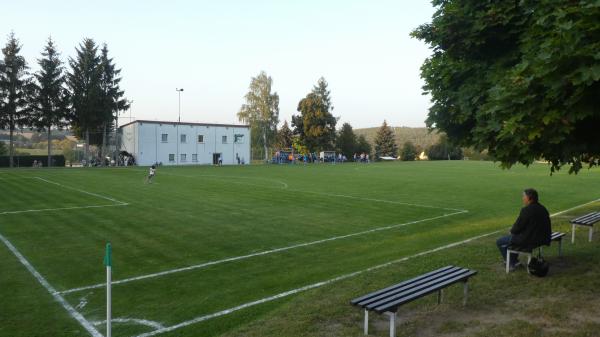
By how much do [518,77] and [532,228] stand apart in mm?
3799

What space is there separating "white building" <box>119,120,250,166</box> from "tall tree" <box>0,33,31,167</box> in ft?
46.8

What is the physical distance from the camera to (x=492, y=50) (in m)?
7.61

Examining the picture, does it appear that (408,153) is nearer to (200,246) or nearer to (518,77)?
(200,246)

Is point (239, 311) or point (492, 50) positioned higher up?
point (492, 50)

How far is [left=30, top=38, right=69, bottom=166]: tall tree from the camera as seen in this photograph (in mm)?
62500

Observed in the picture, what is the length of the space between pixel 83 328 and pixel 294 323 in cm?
325

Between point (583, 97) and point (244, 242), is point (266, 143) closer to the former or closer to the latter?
point (244, 242)

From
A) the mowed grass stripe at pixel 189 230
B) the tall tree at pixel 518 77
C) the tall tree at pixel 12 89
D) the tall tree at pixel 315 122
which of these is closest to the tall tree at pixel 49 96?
the tall tree at pixel 12 89

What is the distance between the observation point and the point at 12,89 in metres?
60.6

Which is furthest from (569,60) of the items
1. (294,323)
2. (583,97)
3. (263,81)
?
(263,81)

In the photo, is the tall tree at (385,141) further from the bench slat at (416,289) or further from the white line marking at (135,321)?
the white line marking at (135,321)

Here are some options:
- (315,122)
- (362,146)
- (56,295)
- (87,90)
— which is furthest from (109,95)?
(56,295)

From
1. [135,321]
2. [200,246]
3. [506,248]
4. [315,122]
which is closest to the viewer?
[135,321]

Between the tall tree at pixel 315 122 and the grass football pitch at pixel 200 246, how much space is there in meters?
61.5
